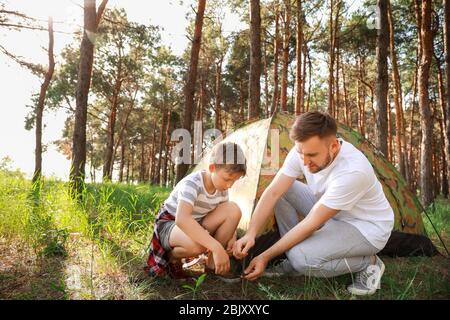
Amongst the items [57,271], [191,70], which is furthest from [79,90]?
[57,271]

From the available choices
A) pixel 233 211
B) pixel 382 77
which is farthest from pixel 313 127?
pixel 382 77

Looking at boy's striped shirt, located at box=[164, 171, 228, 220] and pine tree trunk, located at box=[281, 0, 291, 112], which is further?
pine tree trunk, located at box=[281, 0, 291, 112]

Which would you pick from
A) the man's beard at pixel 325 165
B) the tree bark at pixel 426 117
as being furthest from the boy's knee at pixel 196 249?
the tree bark at pixel 426 117

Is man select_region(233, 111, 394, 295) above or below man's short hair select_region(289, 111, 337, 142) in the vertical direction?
below

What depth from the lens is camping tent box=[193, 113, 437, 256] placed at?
3.08 meters

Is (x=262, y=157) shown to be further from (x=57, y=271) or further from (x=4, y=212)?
(x=4, y=212)

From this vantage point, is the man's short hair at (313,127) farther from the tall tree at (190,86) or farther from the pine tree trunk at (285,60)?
the pine tree trunk at (285,60)

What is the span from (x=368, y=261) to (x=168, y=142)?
60.4ft

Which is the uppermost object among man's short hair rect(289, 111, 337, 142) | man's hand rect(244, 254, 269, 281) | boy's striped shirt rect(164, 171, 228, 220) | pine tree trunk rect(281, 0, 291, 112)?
pine tree trunk rect(281, 0, 291, 112)

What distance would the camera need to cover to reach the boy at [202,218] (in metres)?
2.15

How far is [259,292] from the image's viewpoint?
2.40 meters

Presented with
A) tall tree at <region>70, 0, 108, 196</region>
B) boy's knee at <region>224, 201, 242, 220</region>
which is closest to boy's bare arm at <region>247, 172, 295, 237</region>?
boy's knee at <region>224, 201, 242, 220</region>

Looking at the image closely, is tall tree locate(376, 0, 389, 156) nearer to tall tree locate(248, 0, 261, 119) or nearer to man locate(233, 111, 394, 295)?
tall tree locate(248, 0, 261, 119)

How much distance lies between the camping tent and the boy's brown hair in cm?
77
